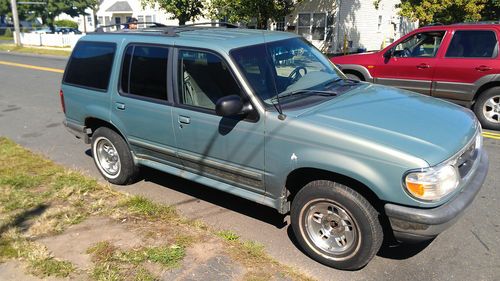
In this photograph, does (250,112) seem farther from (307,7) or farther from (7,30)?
(7,30)

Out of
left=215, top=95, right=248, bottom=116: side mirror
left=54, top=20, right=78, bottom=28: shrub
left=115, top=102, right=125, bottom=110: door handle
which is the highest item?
left=54, top=20, right=78, bottom=28: shrub

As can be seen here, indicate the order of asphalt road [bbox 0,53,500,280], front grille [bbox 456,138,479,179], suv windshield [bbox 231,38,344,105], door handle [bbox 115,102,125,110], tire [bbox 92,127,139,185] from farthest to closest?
tire [bbox 92,127,139,185] → door handle [bbox 115,102,125,110] → suv windshield [bbox 231,38,344,105] → asphalt road [bbox 0,53,500,280] → front grille [bbox 456,138,479,179]

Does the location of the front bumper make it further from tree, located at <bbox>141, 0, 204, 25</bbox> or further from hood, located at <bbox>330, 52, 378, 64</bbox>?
tree, located at <bbox>141, 0, 204, 25</bbox>

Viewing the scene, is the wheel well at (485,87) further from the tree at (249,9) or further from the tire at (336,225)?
the tree at (249,9)

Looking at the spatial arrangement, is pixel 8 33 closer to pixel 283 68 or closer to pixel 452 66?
pixel 452 66

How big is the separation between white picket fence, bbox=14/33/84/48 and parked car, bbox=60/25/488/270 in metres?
30.0

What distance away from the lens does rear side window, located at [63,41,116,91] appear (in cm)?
494

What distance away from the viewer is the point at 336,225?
11.2 feet

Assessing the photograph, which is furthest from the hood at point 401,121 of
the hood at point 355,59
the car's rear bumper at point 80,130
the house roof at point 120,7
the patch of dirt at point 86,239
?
the house roof at point 120,7

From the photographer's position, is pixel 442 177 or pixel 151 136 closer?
pixel 442 177

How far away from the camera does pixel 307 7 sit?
23531 mm

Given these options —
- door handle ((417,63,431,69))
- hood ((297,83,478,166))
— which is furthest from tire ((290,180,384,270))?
door handle ((417,63,431,69))

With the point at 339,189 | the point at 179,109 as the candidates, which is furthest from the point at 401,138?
the point at 179,109

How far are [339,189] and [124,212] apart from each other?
239 centimetres
